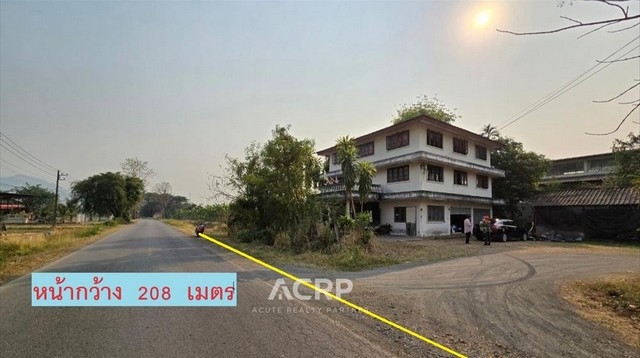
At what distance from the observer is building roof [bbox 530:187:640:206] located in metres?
24.7

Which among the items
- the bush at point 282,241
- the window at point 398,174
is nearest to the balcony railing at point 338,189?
the window at point 398,174

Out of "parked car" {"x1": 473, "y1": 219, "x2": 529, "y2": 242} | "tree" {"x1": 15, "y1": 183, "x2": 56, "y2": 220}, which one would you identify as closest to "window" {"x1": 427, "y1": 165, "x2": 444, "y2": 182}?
"parked car" {"x1": 473, "y1": 219, "x2": 529, "y2": 242}

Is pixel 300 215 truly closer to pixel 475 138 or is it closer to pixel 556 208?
pixel 475 138

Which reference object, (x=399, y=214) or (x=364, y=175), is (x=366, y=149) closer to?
(x=399, y=214)

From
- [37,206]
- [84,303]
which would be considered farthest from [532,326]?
[37,206]

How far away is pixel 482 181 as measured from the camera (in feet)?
105

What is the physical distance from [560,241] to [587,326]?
22.5 metres

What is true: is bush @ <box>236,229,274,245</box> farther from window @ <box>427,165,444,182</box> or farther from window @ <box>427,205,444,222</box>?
window @ <box>427,165,444,182</box>

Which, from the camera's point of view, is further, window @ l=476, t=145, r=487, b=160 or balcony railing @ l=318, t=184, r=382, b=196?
window @ l=476, t=145, r=487, b=160

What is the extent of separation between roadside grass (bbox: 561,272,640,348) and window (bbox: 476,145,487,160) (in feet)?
73.3

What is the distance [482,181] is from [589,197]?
308 inches

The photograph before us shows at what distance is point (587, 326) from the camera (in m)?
5.93

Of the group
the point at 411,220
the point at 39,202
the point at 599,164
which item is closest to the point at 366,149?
the point at 411,220

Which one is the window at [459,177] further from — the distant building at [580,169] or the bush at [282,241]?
the bush at [282,241]
